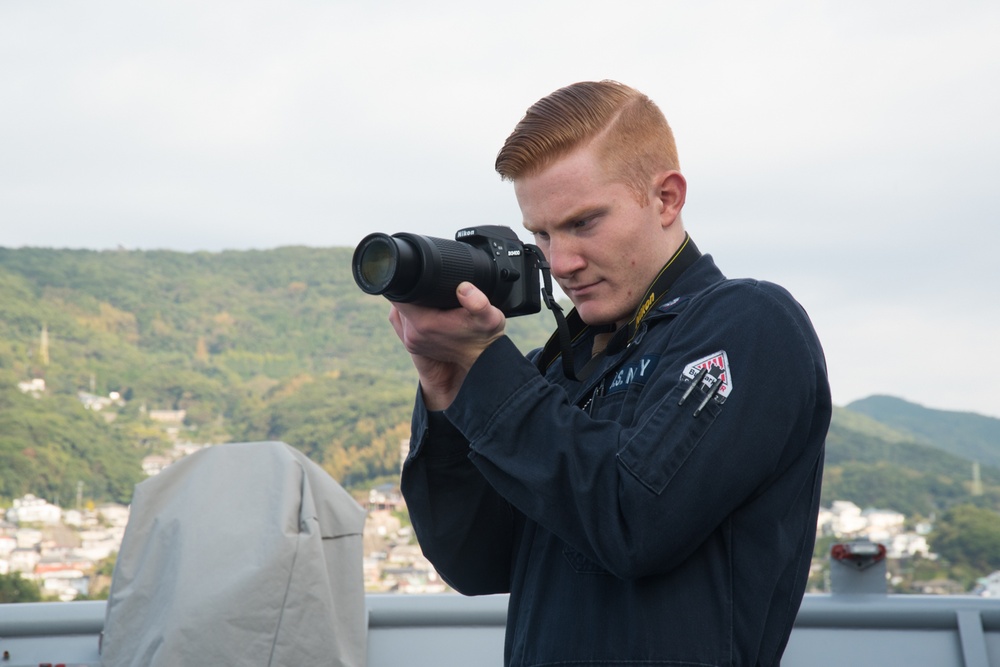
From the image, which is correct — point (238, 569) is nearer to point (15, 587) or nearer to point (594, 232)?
point (594, 232)

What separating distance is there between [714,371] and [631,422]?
0.11m

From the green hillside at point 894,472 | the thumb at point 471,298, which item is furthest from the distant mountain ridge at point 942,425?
the thumb at point 471,298

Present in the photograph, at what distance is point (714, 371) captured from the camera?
91cm

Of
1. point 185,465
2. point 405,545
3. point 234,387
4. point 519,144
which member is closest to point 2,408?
point 234,387

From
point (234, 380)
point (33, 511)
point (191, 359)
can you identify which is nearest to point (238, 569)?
point (33, 511)

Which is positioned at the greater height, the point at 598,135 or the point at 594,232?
the point at 598,135

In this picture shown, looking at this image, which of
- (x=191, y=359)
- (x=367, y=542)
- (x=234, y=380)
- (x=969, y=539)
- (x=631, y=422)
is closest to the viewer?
(x=631, y=422)

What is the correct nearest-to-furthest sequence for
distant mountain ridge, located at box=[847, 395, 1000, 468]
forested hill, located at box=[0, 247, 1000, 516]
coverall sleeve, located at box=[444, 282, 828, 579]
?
coverall sleeve, located at box=[444, 282, 828, 579] < forested hill, located at box=[0, 247, 1000, 516] < distant mountain ridge, located at box=[847, 395, 1000, 468]

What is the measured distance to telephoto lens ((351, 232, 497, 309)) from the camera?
0.90m

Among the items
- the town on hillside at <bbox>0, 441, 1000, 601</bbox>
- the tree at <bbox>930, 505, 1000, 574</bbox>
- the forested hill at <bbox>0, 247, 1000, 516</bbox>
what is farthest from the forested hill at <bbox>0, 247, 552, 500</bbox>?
the tree at <bbox>930, 505, 1000, 574</bbox>

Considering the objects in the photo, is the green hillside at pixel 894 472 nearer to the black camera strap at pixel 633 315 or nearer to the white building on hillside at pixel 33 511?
the white building on hillside at pixel 33 511

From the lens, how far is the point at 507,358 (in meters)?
0.95

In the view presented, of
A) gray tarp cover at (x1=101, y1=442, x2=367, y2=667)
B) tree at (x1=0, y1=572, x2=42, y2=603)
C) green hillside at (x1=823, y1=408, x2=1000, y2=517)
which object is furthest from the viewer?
green hillside at (x1=823, y1=408, x2=1000, y2=517)

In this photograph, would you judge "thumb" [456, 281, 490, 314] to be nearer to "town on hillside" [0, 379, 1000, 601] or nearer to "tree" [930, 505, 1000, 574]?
"town on hillside" [0, 379, 1000, 601]
